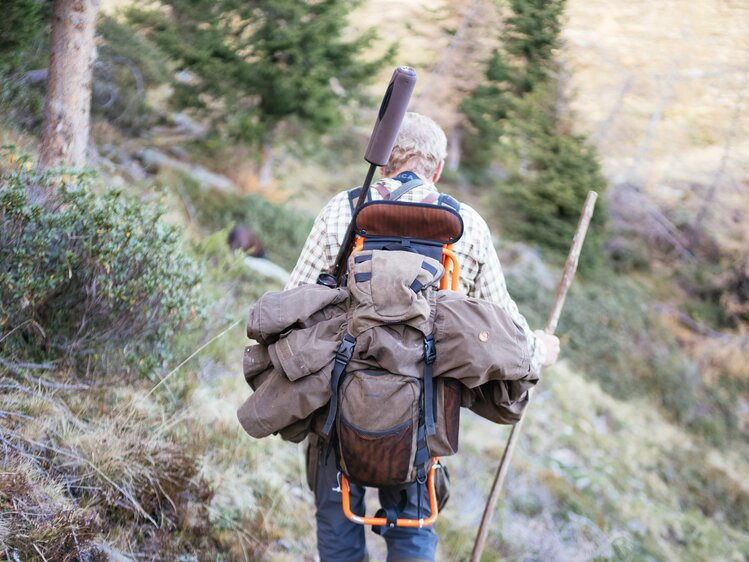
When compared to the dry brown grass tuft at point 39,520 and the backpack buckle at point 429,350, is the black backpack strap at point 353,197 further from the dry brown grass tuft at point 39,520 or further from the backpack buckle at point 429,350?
the dry brown grass tuft at point 39,520

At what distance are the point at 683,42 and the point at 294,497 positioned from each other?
17301 millimetres

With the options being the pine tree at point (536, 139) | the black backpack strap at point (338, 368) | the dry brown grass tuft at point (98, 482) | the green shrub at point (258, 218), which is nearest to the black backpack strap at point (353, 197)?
the black backpack strap at point (338, 368)

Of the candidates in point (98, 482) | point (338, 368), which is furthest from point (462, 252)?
point (98, 482)

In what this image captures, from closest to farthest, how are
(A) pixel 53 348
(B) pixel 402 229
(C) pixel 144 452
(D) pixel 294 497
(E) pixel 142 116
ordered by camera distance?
(B) pixel 402 229 < (C) pixel 144 452 < (A) pixel 53 348 < (D) pixel 294 497 < (E) pixel 142 116

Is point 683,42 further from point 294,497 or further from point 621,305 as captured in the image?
point 294,497

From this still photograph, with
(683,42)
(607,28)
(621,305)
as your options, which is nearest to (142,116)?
(621,305)

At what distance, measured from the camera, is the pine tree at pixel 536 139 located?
13.6 metres

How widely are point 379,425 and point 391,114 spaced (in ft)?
3.44

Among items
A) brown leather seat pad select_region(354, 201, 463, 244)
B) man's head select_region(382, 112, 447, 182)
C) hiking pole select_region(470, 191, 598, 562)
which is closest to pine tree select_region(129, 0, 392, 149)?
hiking pole select_region(470, 191, 598, 562)

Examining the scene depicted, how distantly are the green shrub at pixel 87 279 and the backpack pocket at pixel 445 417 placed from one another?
174 centimetres

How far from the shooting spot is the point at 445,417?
1.84 meters

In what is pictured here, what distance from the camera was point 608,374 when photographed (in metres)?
11.3

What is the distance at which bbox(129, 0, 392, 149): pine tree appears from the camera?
9.09m

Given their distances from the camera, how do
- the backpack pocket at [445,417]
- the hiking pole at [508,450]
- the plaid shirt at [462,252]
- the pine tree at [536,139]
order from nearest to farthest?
the backpack pocket at [445,417] → the plaid shirt at [462,252] → the hiking pole at [508,450] → the pine tree at [536,139]
